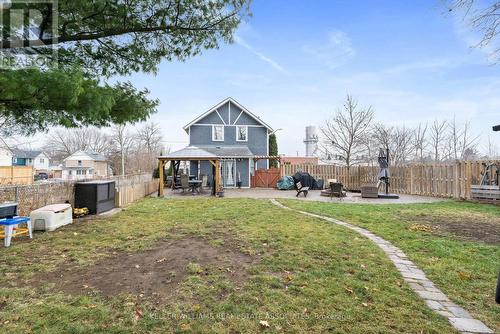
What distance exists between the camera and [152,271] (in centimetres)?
436

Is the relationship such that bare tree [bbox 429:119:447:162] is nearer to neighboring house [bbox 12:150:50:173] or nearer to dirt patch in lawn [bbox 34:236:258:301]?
dirt patch in lawn [bbox 34:236:258:301]

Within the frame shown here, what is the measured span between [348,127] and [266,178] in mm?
7602

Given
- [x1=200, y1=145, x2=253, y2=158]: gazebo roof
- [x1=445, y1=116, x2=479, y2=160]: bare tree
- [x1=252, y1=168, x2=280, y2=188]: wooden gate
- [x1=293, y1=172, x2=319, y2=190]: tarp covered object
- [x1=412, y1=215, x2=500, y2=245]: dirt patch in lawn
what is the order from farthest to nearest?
1. [x1=445, y1=116, x2=479, y2=160]: bare tree
2. [x1=252, y1=168, x2=280, y2=188]: wooden gate
3. [x1=200, y1=145, x2=253, y2=158]: gazebo roof
4. [x1=293, y1=172, x2=319, y2=190]: tarp covered object
5. [x1=412, y1=215, x2=500, y2=245]: dirt patch in lawn

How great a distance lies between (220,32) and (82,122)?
9.16 ft

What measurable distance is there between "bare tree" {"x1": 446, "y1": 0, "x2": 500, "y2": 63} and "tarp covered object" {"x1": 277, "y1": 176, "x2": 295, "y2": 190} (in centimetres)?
1753

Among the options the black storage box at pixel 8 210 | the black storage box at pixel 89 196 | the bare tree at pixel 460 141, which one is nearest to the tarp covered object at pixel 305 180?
the black storage box at pixel 89 196

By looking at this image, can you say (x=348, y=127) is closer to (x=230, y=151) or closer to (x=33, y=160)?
(x=230, y=151)

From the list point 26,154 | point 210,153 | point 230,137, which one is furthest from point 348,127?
point 26,154

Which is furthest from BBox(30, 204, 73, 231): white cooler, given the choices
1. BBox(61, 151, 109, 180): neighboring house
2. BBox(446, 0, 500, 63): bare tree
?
BBox(61, 151, 109, 180): neighboring house

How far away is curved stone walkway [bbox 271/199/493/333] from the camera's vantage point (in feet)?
9.46

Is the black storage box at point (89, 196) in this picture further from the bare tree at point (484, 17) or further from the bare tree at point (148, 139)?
the bare tree at point (148, 139)

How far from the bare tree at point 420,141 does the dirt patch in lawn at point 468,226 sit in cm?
2688

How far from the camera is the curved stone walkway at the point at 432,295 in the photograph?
2882mm

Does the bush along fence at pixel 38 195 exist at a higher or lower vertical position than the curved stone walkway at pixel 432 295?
higher
